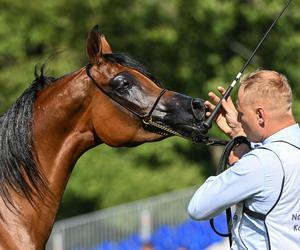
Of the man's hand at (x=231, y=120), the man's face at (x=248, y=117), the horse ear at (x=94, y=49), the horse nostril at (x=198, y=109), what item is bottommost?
the horse ear at (x=94, y=49)

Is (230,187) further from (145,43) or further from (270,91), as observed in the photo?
(145,43)

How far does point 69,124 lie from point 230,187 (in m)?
1.26

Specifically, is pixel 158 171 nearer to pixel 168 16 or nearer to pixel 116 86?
pixel 168 16

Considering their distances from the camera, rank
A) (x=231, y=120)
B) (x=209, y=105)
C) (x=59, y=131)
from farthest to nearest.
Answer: (x=59, y=131) < (x=209, y=105) < (x=231, y=120)

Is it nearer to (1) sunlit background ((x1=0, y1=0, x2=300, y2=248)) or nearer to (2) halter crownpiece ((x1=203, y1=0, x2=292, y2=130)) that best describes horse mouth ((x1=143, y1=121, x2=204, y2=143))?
(2) halter crownpiece ((x1=203, y1=0, x2=292, y2=130))

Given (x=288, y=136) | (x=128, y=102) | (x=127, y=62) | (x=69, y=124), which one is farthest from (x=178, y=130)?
(x=288, y=136)

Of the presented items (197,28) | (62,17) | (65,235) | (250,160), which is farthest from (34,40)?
(250,160)

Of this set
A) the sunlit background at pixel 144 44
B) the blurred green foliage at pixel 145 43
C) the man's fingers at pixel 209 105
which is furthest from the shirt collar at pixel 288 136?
the blurred green foliage at pixel 145 43

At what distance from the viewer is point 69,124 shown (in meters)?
4.44

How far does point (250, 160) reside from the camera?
3.49m

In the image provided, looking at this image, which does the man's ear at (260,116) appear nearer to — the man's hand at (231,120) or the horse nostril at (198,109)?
the man's hand at (231,120)

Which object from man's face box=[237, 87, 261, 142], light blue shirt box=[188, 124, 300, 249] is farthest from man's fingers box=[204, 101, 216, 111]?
light blue shirt box=[188, 124, 300, 249]

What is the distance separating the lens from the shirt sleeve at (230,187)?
3469 mm

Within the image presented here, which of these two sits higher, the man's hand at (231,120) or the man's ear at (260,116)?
the man's ear at (260,116)
